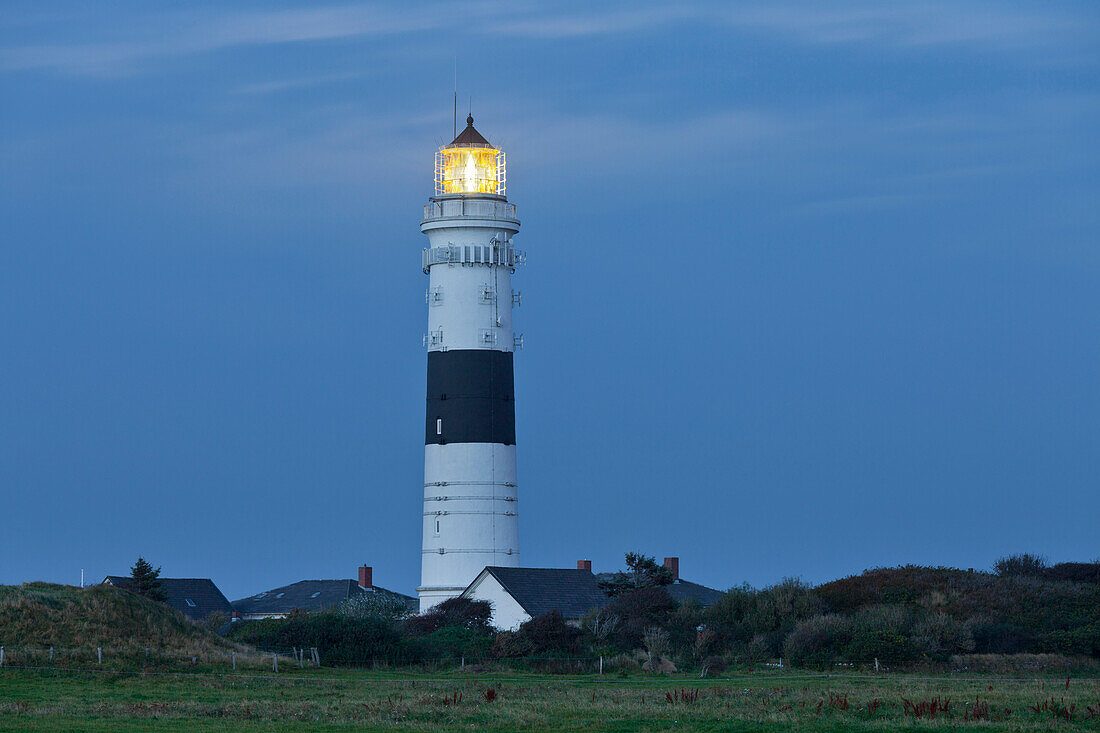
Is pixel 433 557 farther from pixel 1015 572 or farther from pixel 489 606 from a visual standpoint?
pixel 1015 572

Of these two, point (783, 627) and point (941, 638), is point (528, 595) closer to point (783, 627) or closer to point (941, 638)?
point (783, 627)

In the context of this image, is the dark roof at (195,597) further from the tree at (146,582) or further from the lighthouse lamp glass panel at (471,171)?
the lighthouse lamp glass panel at (471,171)

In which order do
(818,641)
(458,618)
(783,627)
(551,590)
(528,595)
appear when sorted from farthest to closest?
(551,590), (528,595), (458,618), (783,627), (818,641)

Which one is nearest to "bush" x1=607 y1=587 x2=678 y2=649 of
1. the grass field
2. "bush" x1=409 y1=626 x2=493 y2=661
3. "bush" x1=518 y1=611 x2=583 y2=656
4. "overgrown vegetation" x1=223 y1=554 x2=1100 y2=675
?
"overgrown vegetation" x1=223 y1=554 x2=1100 y2=675

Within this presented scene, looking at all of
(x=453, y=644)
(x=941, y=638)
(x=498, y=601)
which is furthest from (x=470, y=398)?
(x=941, y=638)

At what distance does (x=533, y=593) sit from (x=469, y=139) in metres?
17.9

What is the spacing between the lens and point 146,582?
250ft

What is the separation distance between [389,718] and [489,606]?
29393 mm

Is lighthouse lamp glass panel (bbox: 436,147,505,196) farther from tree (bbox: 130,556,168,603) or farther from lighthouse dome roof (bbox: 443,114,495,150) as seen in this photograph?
tree (bbox: 130,556,168,603)

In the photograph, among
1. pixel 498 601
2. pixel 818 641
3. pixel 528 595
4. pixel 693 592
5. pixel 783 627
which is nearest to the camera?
pixel 818 641

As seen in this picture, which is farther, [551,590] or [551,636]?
[551,590]

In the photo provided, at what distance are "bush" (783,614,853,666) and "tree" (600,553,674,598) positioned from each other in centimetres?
1046

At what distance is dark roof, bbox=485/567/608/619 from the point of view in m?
60.2

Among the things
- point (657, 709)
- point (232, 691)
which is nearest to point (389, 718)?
point (657, 709)
